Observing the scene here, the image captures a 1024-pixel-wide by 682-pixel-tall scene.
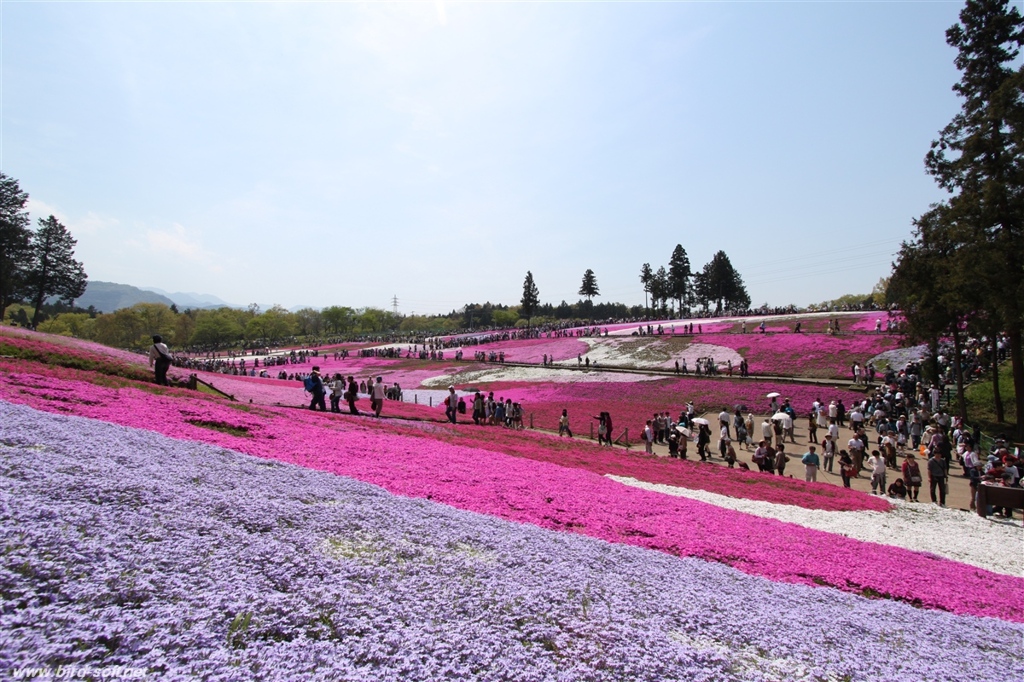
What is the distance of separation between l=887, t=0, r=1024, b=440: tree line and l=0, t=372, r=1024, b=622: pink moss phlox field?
18.9m

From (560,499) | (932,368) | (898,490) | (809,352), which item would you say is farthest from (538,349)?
(560,499)

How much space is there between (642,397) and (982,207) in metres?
20.1

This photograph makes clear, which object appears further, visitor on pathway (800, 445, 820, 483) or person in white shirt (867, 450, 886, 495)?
visitor on pathway (800, 445, 820, 483)

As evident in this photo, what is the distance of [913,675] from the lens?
5246 millimetres

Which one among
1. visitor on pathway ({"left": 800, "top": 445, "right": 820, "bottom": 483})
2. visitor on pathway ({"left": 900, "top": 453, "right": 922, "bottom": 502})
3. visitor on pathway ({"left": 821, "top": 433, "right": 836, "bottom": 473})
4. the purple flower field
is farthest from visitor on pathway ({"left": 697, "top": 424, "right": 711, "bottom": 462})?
the purple flower field

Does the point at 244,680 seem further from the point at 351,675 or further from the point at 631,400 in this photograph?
the point at 631,400

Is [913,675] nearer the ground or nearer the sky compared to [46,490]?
nearer the ground

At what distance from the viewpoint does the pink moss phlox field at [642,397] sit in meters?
29.9

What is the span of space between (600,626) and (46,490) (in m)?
6.05

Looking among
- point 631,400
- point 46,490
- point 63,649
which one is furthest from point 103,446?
point 631,400

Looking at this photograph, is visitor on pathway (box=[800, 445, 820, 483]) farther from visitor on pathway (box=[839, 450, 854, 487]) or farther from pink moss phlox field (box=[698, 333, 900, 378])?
pink moss phlox field (box=[698, 333, 900, 378])

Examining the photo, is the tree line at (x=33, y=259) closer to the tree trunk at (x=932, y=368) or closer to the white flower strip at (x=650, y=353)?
the white flower strip at (x=650, y=353)

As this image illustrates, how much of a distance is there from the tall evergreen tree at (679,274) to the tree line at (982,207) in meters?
78.2

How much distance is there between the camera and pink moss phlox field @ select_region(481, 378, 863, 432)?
29.9 m
